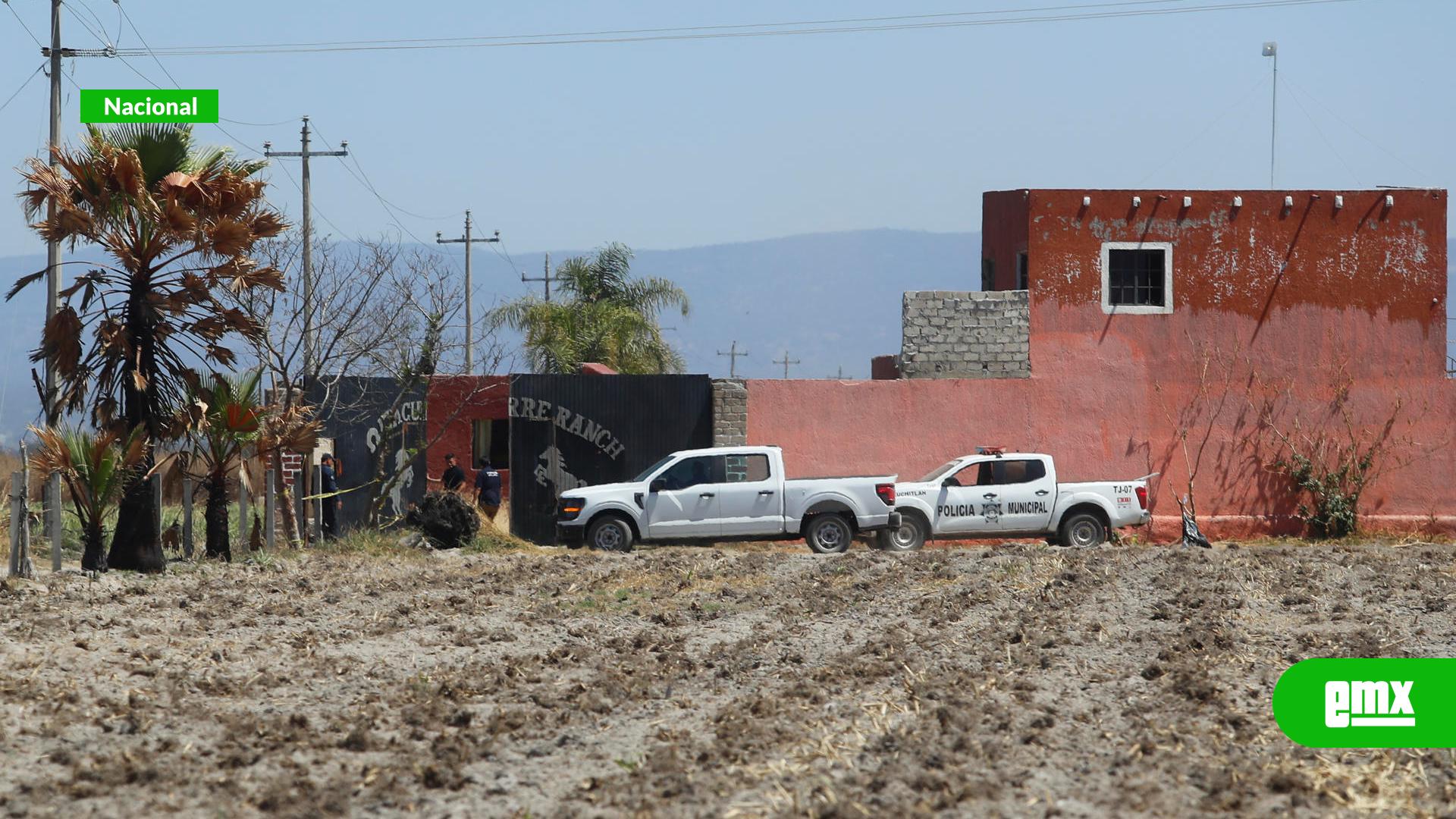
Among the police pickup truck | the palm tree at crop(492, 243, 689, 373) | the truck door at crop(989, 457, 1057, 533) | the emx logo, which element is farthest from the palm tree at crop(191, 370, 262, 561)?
the palm tree at crop(492, 243, 689, 373)

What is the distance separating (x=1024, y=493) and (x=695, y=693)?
1338 centimetres

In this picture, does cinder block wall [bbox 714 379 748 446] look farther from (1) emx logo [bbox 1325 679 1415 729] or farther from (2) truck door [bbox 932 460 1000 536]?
(1) emx logo [bbox 1325 679 1415 729]

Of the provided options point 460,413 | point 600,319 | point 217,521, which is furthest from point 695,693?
point 600,319

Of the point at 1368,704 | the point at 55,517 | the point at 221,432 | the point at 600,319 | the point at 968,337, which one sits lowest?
the point at 1368,704

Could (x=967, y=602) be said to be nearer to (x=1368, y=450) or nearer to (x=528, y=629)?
(x=528, y=629)

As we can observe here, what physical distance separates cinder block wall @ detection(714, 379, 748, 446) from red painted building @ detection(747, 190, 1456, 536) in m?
2.93

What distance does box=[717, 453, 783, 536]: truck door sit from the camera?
2242 centimetres

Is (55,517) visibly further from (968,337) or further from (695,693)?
(968,337)

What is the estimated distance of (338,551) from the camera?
2122cm

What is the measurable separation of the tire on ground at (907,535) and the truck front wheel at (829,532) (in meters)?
0.70

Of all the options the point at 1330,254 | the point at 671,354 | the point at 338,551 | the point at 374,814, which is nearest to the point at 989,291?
the point at 1330,254

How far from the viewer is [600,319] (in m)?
45.4

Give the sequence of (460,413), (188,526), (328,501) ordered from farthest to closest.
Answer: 1. (460,413)
2. (328,501)
3. (188,526)

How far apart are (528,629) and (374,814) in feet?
20.3
